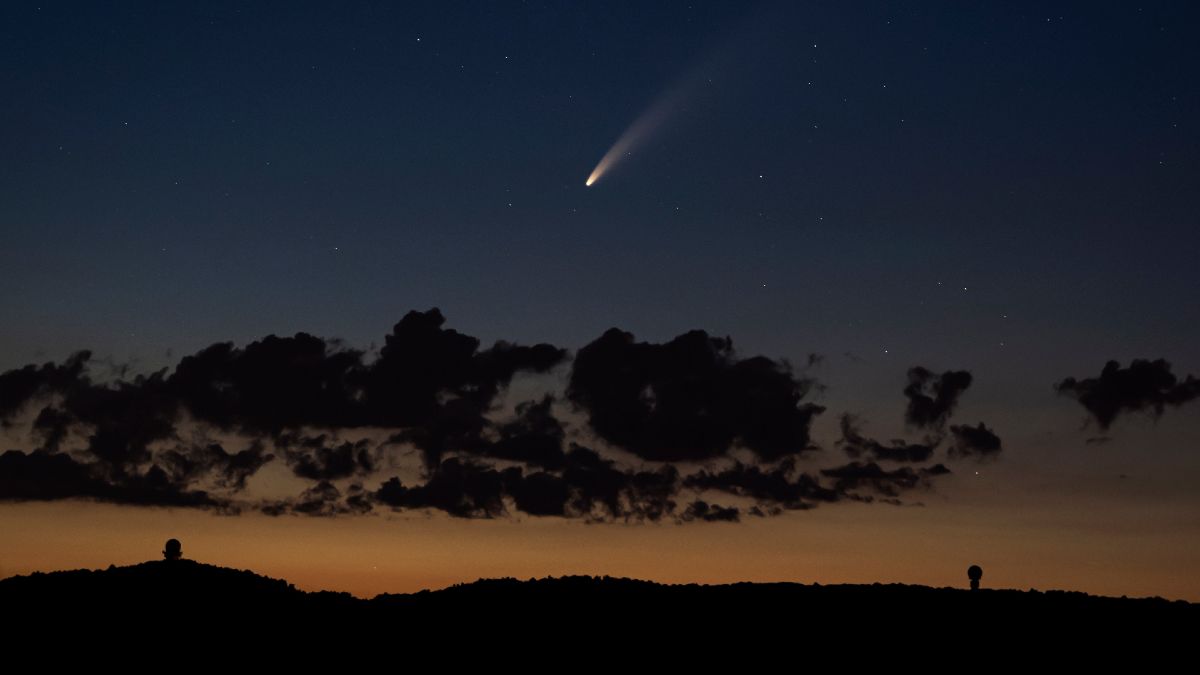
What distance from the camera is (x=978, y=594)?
3238 inches

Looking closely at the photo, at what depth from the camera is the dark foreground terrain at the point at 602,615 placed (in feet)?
239

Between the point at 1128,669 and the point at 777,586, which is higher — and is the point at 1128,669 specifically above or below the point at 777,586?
→ below

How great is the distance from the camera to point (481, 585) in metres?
88.2

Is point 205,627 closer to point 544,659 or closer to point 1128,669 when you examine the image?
point 544,659

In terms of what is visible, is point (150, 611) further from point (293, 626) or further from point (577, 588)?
point (577, 588)

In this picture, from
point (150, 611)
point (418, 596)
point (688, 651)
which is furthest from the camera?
point (418, 596)

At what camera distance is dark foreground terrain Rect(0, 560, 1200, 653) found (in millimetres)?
72938

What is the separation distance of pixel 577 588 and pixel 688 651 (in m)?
11.9

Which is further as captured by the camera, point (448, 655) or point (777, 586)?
point (777, 586)

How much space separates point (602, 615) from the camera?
82875mm

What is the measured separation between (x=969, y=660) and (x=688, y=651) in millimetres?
14133

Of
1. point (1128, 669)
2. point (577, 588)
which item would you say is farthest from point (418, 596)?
point (1128, 669)

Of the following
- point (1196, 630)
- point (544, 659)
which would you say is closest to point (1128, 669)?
point (1196, 630)

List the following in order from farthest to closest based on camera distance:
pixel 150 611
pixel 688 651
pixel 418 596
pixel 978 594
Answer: pixel 418 596
pixel 978 594
pixel 688 651
pixel 150 611
